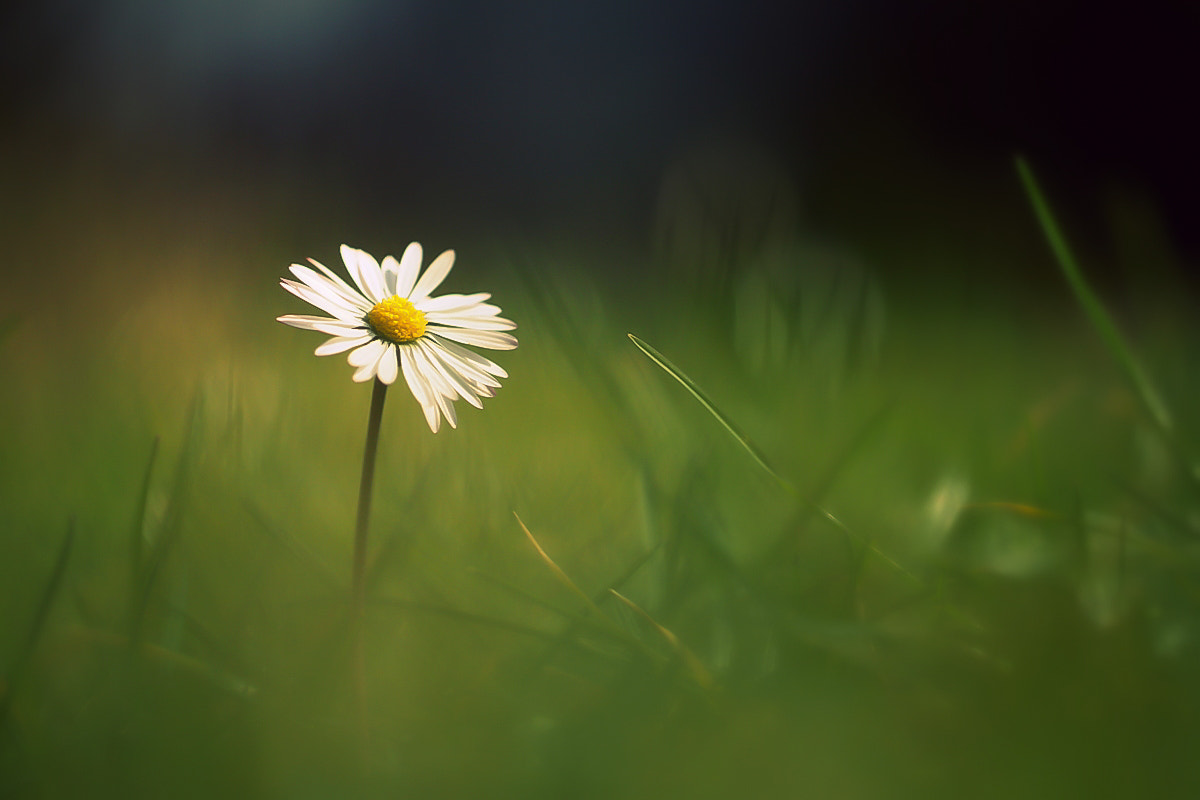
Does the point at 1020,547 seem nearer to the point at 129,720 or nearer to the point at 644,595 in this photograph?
the point at 644,595

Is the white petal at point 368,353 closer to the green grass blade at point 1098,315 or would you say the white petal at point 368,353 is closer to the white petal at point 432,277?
the white petal at point 432,277

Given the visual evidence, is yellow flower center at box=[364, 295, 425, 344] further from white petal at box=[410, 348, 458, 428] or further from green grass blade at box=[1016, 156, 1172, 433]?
green grass blade at box=[1016, 156, 1172, 433]

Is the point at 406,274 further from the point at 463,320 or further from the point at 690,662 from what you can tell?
the point at 690,662

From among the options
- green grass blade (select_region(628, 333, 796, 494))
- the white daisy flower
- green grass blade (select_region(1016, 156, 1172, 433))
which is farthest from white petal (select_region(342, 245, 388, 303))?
green grass blade (select_region(1016, 156, 1172, 433))

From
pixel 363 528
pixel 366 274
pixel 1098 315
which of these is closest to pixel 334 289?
pixel 366 274

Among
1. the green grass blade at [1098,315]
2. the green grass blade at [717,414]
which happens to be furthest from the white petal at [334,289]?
the green grass blade at [1098,315]

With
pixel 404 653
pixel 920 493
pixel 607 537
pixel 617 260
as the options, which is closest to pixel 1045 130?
pixel 617 260

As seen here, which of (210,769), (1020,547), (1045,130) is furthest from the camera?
(1045,130)
